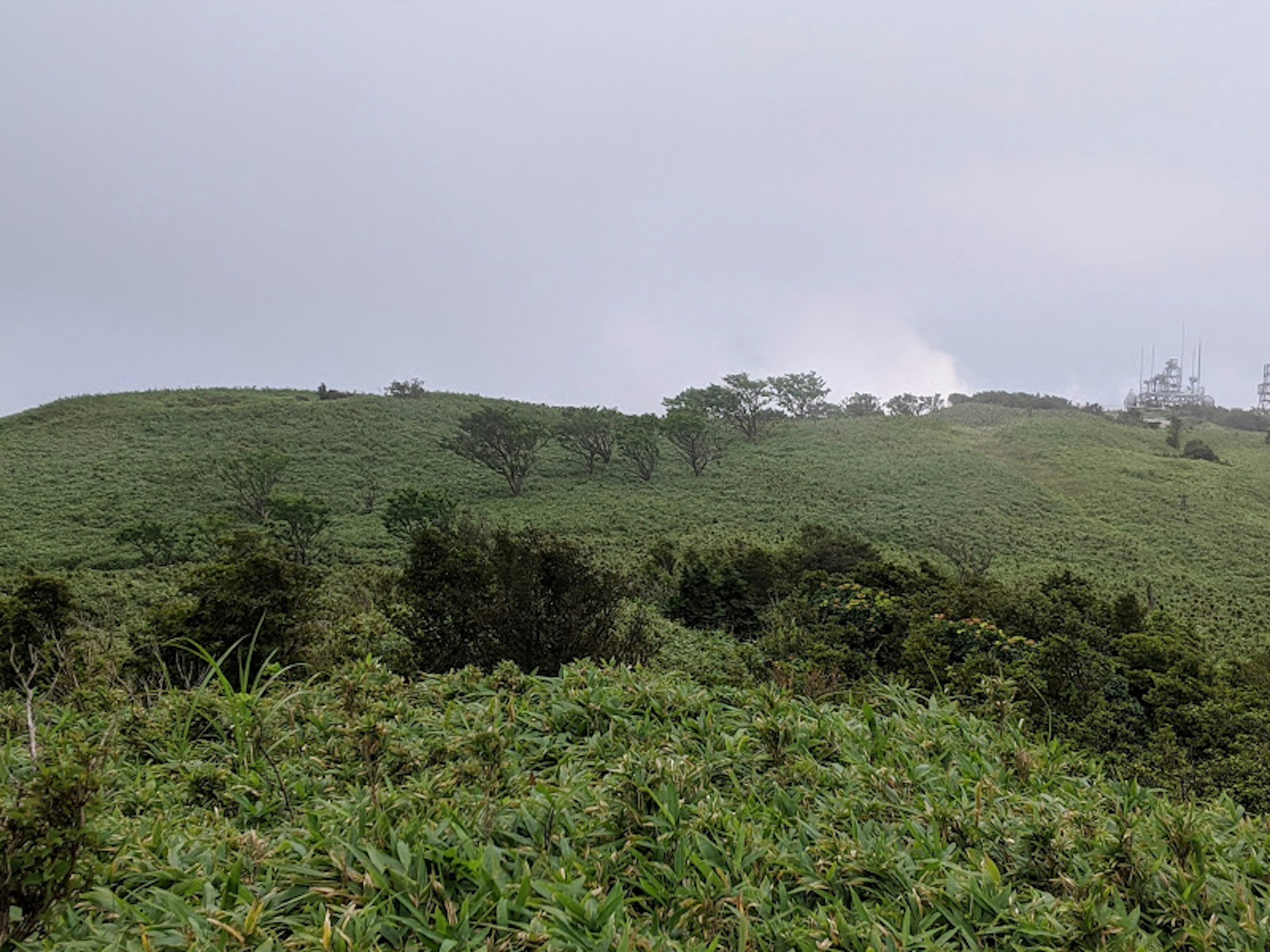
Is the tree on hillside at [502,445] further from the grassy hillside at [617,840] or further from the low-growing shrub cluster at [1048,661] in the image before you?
the grassy hillside at [617,840]

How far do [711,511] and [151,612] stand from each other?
20.0m

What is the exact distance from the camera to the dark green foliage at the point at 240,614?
5.71m

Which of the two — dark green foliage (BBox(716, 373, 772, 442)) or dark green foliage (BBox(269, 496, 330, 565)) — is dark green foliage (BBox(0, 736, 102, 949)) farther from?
dark green foliage (BBox(716, 373, 772, 442))

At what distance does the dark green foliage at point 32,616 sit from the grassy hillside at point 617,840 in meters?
4.34

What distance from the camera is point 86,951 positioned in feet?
4.69

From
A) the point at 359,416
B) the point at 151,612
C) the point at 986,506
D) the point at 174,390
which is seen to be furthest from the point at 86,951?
the point at 174,390

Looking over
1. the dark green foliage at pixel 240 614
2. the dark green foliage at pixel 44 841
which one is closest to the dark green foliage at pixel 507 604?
the dark green foliage at pixel 240 614

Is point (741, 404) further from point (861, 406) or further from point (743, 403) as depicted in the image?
point (861, 406)

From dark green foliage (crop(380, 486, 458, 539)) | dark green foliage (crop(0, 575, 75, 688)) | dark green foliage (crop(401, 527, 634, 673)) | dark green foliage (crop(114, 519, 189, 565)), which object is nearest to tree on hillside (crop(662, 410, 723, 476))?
dark green foliage (crop(380, 486, 458, 539))

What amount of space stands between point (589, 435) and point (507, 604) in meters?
26.2

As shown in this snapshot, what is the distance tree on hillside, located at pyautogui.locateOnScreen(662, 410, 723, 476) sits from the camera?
31453mm

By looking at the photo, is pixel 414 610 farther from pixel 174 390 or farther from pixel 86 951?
pixel 174 390

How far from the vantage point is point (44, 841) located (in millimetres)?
1438

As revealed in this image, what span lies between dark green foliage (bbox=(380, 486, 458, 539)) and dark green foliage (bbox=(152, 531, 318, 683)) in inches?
457
